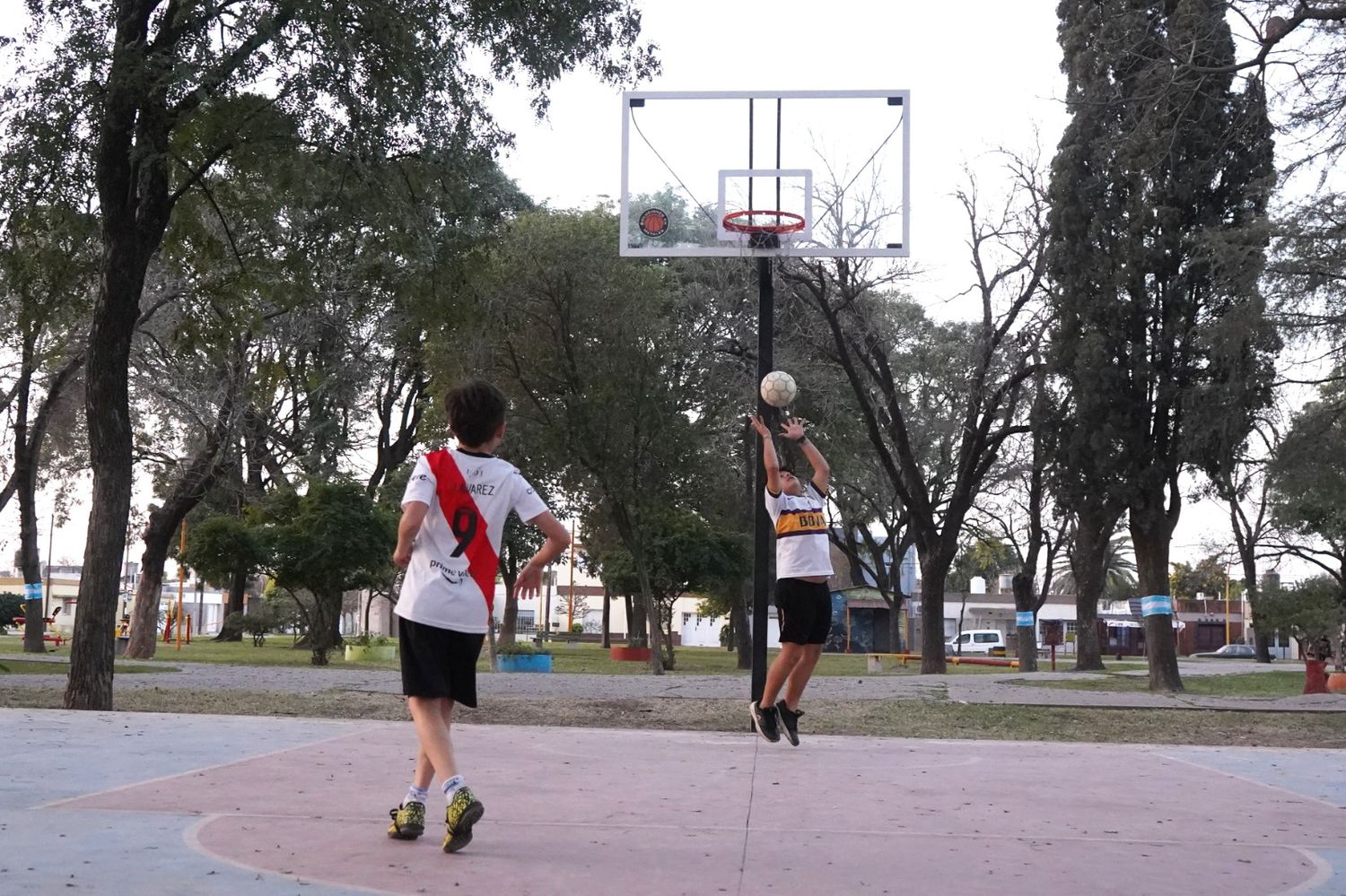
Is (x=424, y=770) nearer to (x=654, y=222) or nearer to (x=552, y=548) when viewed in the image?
(x=552, y=548)

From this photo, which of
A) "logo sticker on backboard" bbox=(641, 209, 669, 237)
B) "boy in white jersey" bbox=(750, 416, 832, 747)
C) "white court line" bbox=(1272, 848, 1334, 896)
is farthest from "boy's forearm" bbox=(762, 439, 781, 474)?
"logo sticker on backboard" bbox=(641, 209, 669, 237)

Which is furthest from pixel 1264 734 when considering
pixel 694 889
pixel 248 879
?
pixel 248 879

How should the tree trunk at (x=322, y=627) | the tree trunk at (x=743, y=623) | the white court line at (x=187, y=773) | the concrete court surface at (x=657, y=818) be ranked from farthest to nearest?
the tree trunk at (x=743, y=623), the tree trunk at (x=322, y=627), the white court line at (x=187, y=773), the concrete court surface at (x=657, y=818)

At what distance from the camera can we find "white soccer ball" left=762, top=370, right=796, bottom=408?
10016 mm

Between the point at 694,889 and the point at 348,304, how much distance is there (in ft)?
82.1

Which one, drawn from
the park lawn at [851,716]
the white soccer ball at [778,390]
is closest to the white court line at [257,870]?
the white soccer ball at [778,390]

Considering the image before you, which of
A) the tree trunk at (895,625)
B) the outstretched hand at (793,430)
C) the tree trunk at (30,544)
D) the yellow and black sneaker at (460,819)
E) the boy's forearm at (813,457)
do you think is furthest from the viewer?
the tree trunk at (895,625)

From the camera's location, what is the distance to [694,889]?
167 inches

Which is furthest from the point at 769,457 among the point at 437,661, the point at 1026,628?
the point at 1026,628

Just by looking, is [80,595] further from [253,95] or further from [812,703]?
[812,703]

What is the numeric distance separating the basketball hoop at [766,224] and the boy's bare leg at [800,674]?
501cm

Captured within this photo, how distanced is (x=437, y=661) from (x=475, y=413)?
961mm

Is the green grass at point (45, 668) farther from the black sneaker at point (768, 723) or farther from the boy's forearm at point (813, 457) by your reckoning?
the boy's forearm at point (813, 457)

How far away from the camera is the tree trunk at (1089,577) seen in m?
28.1
